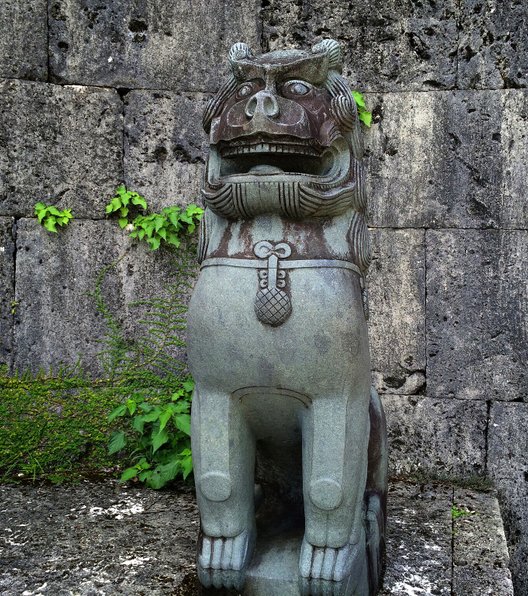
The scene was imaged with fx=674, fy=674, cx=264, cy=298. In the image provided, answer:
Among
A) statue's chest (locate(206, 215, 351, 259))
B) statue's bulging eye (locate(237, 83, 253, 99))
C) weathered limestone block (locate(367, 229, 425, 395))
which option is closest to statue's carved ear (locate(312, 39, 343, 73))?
statue's bulging eye (locate(237, 83, 253, 99))

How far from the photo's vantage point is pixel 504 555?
2.66 meters

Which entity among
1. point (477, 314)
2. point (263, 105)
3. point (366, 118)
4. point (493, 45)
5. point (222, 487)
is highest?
point (493, 45)

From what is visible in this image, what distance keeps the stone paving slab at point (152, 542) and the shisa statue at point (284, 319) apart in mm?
393

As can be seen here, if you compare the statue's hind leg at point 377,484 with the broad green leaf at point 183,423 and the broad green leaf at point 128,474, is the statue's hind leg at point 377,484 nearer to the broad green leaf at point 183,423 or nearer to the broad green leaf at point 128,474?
the broad green leaf at point 183,423

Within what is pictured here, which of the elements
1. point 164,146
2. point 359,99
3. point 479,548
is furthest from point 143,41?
point 479,548

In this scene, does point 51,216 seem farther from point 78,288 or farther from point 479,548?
point 479,548

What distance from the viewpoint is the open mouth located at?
2.05 metres

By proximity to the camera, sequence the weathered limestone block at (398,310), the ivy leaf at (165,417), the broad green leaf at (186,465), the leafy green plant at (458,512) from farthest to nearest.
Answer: the weathered limestone block at (398,310) → the ivy leaf at (165,417) → the broad green leaf at (186,465) → the leafy green plant at (458,512)

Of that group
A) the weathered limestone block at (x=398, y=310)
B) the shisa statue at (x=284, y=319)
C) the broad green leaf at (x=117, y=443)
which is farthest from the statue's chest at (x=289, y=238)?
the broad green leaf at (x=117, y=443)

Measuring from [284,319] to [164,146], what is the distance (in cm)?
215

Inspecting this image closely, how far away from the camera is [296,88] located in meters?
2.10

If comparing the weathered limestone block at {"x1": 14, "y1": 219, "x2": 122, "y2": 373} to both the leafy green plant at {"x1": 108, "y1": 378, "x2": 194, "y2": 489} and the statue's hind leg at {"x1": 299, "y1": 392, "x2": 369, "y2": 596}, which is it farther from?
the statue's hind leg at {"x1": 299, "y1": 392, "x2": 369, "y2": 596}

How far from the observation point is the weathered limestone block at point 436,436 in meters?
3.60

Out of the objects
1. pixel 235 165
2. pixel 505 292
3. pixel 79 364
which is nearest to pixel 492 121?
pixel 505 292
